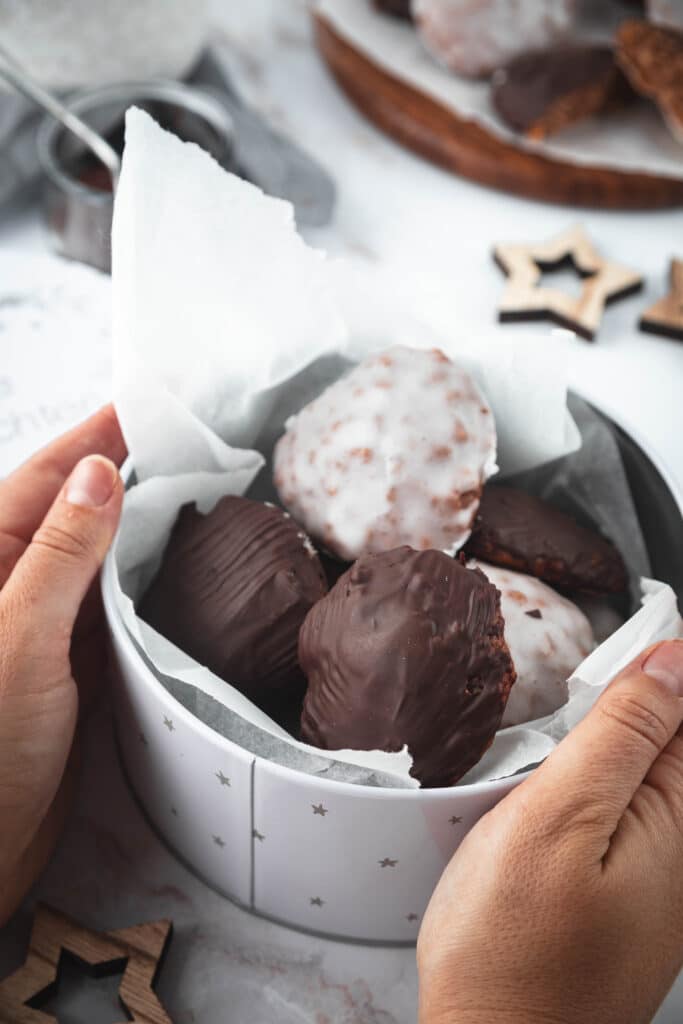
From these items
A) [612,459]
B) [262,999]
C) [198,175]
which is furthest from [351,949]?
[198,175]

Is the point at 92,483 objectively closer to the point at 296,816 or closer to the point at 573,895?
the point at 296,816

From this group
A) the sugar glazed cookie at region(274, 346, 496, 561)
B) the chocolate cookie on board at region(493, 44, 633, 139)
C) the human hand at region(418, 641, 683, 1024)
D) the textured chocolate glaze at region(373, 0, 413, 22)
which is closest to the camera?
the human hand at region(418, 641, 683, 1024)

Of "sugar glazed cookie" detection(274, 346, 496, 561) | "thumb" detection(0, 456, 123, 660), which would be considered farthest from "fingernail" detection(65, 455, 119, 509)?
"sugar glazed cookie" detection(274, 346, 496, 561)

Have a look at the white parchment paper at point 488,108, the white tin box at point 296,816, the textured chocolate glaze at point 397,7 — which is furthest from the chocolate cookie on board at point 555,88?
the white tin box at point 296,816

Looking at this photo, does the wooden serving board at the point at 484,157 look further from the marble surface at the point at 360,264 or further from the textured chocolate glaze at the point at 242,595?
the textured chocolate glaze at the point at 242,595

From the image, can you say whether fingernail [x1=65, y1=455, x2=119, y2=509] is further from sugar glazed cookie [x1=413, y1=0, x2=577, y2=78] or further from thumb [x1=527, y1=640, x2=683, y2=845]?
sugar glazed cookie [x1=413, y1=0, x2=577, y2=78]
